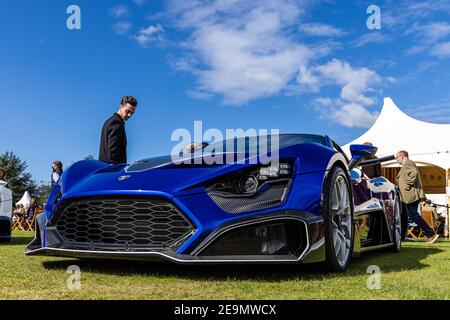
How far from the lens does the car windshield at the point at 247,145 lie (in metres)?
3.86

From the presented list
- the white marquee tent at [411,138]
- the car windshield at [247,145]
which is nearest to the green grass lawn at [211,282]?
the car windshield at [247,145]

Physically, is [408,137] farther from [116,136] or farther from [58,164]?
[116,136]

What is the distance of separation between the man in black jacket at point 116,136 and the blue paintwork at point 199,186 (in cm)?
181

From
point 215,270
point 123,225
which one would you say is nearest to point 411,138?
point 215,270

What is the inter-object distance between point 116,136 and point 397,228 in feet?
11.6

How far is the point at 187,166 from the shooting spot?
363 centimetres

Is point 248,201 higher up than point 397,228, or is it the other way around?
point 248,201

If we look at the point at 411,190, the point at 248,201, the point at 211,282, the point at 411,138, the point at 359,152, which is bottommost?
the point at 211,282

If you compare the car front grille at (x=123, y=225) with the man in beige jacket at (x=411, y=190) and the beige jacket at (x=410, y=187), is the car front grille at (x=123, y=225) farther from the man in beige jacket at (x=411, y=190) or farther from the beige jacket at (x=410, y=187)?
the beige jacket at (x=410, y=187)

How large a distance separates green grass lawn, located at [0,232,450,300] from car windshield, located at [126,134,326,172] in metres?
0.80

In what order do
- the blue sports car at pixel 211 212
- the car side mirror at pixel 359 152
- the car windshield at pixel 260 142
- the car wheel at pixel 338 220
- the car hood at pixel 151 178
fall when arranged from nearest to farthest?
the blue sports car at pixel 211 212
the car hood at pixel 151 178
the car wheel at pixel 338 220
the car windshield at pixel 260 142
the car side mirror at pixel 359 152

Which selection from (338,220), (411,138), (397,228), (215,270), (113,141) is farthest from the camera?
(411,138)

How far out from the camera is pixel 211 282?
3.09 metres

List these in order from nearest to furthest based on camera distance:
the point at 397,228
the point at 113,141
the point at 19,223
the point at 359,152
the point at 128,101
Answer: the point at 359,152 → the point at 113,141 → the point at 128,101 → the point at 397,228 → the point at 19,223
